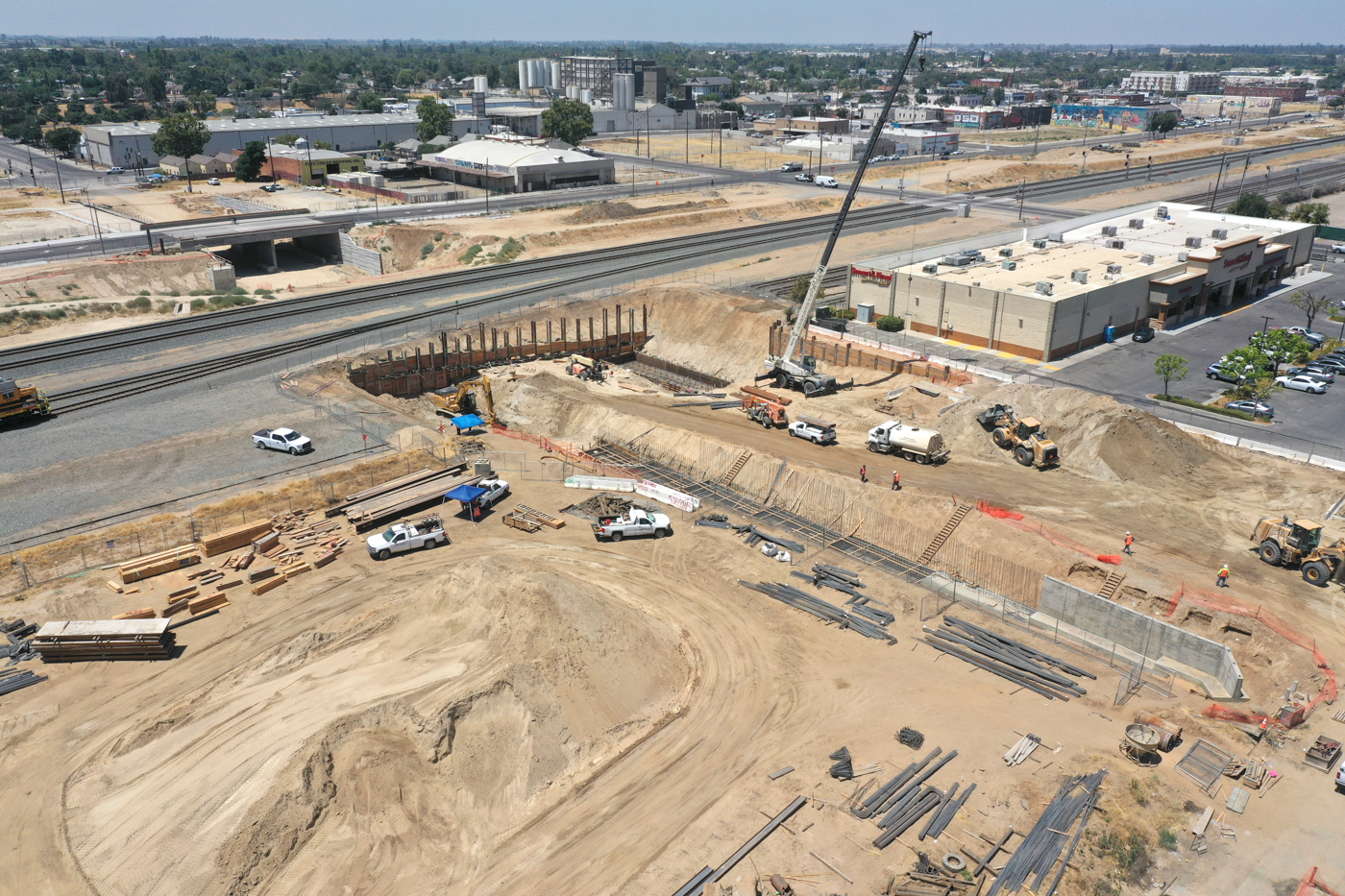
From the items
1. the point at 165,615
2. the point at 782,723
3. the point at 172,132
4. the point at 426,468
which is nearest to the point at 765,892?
the point at 782,723

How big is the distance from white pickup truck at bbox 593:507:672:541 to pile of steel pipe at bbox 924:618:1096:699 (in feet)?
42.4

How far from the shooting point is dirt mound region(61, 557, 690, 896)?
24.9 m

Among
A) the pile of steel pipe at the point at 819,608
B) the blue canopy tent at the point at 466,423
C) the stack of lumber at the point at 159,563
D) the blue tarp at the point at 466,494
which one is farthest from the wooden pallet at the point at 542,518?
the stack of lumber at the point at 159,563

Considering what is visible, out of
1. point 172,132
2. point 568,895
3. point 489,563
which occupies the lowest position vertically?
point 568,895

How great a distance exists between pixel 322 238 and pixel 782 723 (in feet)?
272

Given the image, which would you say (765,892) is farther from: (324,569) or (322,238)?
(322,238)

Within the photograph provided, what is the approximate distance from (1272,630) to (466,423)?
4027cm

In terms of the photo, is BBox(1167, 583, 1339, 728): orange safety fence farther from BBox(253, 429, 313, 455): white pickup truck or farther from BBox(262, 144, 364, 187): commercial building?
BBox(262, 144, 364, 187): commercial building

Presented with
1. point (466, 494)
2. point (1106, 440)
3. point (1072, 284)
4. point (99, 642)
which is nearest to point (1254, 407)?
point (1106, 440)

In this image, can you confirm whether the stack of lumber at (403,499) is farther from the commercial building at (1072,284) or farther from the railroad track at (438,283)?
the commercial building at (1072,284)

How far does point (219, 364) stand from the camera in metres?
60.8

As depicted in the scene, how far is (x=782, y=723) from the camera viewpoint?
3066 centimetres

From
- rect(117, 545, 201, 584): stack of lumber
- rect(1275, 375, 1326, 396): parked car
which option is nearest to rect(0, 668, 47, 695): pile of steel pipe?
rect(117, 545, 201, 584): stack of lumber

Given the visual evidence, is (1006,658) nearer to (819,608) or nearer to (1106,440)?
(819,608)
